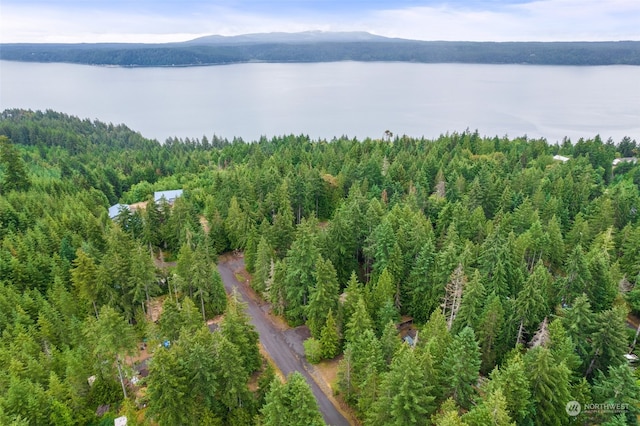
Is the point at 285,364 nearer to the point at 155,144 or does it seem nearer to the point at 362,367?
the point at 362,367

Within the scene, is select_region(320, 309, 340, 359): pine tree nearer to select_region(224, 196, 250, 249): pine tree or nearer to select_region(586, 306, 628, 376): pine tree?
select_region(586, 306, 628, 376): pine tree

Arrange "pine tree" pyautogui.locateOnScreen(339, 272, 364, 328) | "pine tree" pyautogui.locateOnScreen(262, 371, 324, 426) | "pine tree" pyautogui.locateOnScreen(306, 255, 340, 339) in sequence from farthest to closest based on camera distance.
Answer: "pine tree" pyautogui.locateOnScreen(306, 255, 340, 339)
"pine tree" pyautogui.locateOnScreen(339, 272, 364, 328)
"pine tree" pyautogui.locateOnScreen(262, 371, 324, 426)

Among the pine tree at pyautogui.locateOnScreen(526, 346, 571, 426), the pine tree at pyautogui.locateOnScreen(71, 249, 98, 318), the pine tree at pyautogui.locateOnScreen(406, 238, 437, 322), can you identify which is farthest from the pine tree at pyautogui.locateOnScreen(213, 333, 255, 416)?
the pine tree at pyautogui.locateOnScreen(406, 238, 437, 322)

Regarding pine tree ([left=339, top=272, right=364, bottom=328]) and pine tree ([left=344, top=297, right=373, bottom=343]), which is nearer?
pine tree ([left=344, top=297, right=373, bottom=343])

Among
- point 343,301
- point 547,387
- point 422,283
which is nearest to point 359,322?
point 343,301


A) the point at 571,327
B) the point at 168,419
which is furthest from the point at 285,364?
the point at 571,327

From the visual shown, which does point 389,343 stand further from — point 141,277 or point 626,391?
point 141,277
